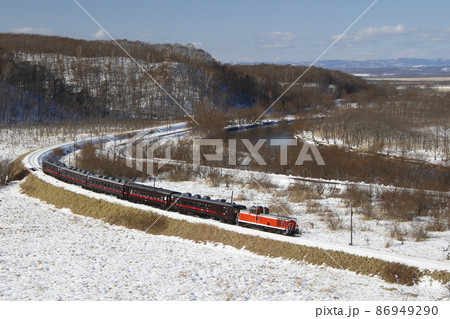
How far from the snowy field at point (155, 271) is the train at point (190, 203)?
7.37 ft

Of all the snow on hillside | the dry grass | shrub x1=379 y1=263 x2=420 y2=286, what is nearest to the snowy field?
the snow on hillside

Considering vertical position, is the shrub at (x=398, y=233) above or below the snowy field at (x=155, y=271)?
above

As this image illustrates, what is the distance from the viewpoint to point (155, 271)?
24.2 m

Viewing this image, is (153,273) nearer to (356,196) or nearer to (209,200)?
(209,200)

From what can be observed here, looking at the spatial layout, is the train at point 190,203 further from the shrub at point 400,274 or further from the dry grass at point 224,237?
the shrub at point 400,274

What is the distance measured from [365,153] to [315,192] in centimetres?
2742

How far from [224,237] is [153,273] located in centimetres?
688

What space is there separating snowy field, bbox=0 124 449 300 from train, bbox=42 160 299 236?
2247 millimetres

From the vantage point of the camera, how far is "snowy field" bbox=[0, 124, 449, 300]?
20719 millimetres

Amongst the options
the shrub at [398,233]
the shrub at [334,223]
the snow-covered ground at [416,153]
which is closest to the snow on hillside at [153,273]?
the shrub at [398,233]

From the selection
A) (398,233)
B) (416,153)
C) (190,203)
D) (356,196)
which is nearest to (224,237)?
(190,203)

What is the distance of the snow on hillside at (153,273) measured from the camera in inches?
814
